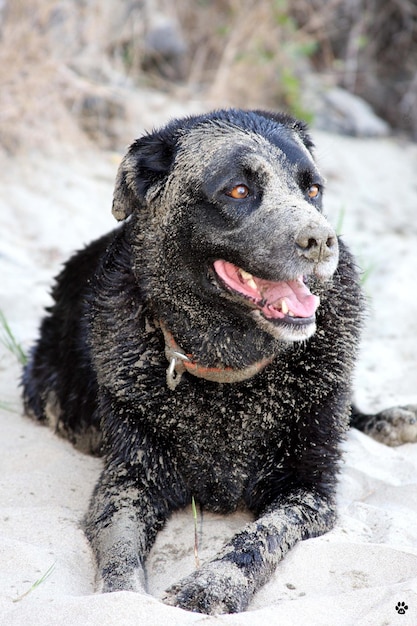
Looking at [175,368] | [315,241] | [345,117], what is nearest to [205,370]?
[175,368]

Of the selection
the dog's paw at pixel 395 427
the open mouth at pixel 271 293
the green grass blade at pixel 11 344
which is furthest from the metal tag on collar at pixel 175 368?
the green grass blade at pixel 11 344

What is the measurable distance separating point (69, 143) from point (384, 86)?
597cm

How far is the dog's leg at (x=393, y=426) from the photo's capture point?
4.62 metres

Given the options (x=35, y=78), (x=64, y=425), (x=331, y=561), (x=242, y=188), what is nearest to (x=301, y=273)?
(x=242, y=188)

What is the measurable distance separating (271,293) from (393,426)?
1.52m

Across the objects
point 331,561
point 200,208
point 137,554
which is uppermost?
point 200,208

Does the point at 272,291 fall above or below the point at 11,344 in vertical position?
above

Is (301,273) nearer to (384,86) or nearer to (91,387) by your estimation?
(91,387)

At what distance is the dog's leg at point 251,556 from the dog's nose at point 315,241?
1.00 metres

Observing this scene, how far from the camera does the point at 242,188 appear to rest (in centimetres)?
354

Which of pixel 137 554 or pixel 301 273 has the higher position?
pixel 301 273

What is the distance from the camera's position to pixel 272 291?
11.5ft

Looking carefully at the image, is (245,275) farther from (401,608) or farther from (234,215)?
(401,608)

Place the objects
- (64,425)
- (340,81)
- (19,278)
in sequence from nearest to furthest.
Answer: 1. (64,425)
2. (19,278)
3. (340,81)
